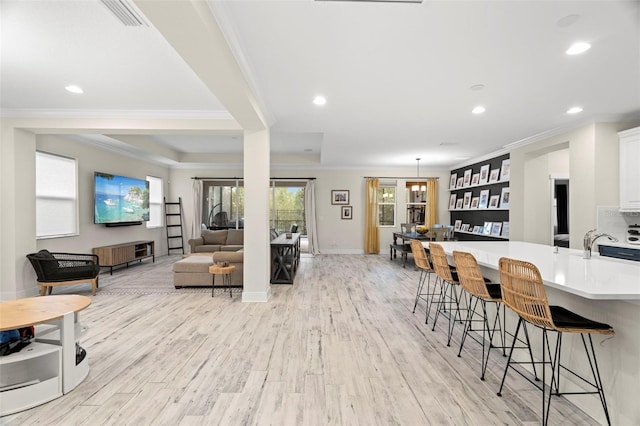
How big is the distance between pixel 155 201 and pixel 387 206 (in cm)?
677

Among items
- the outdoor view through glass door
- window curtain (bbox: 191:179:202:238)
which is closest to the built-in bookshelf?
the outdoor view through glass door

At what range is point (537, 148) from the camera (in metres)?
5.45

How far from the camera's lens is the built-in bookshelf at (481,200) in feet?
21.8

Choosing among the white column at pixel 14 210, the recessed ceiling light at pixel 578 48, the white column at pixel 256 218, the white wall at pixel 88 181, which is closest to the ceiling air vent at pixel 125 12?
the white column at pixel 256 218

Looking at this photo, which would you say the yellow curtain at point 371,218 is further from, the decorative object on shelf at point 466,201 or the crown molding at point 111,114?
the crown molding at point 111,114

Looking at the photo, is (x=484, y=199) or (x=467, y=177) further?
(x=467, y=177)

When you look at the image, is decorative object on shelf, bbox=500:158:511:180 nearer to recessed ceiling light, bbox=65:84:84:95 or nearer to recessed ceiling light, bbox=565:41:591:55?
recessed ceiling light, bbox=565:41:591:55

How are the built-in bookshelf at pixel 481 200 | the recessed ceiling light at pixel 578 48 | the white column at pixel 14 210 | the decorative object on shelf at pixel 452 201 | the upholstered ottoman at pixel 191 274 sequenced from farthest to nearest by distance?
the decorative object on shelf at pixel 452 201 → the built-in bookshelf at pixel 481 200 → the upholstered ottoman at pixel 191 274 → the white column at pixel 14 210 → the recessed ceiling light at pixel 578 48

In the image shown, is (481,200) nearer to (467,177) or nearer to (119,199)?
(467,177)

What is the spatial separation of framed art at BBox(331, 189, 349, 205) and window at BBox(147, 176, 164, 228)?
16.3ft

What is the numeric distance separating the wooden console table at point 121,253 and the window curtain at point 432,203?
302 inches

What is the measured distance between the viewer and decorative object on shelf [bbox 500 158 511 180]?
6398mm

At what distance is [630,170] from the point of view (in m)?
4.14

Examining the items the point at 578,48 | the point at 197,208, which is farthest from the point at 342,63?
the point at 197,208
